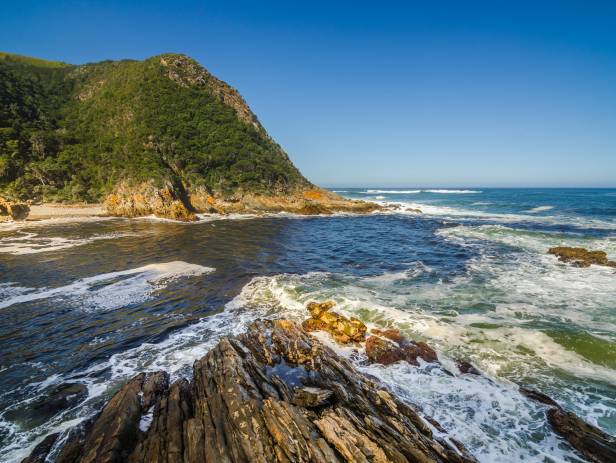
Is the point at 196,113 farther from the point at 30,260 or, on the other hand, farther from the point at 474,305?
the point at 474,305

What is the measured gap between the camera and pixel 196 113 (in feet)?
198

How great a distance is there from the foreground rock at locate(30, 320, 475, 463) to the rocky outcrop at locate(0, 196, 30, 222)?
41360 millimetres

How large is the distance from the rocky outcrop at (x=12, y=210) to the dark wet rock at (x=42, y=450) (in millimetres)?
41079

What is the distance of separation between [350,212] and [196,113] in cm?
3719

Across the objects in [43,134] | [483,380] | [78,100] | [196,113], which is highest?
[78,100]

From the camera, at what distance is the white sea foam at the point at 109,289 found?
492 inches

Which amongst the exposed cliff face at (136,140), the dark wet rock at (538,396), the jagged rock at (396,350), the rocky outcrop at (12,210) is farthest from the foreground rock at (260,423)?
the rocky outcrop at (12,210)

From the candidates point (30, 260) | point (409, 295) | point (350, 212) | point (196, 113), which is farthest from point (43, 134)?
point (409, 295)

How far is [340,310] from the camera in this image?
11961 mm

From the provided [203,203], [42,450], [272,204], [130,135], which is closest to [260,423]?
[42,450]

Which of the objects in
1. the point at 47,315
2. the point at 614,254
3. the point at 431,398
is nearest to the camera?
the point at 431,398

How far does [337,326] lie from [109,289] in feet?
36.0

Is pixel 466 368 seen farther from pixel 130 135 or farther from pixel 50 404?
pixel 130 135

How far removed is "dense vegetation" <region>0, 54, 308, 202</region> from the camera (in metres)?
44.0
